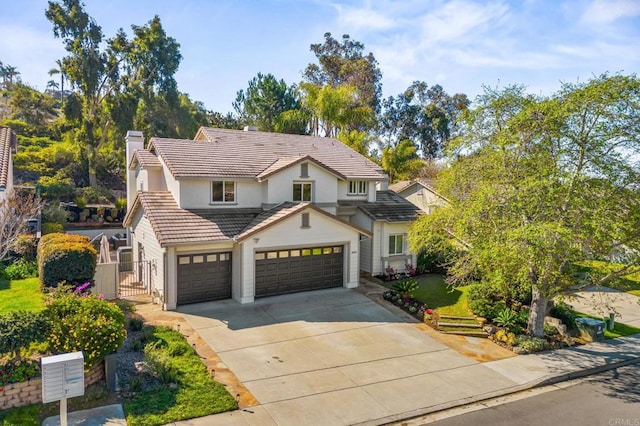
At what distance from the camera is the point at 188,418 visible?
969 centimetres

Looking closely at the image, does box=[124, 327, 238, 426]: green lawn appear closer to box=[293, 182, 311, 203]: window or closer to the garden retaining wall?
the garden retaining wall

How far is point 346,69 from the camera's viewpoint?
55.3 m

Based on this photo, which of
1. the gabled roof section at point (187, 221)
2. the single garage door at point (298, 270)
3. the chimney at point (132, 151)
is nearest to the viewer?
the gabled roof section at point (187, 221)

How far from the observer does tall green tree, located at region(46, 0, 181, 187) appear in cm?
3991

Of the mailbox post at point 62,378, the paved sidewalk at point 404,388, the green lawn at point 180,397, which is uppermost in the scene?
the mailbox post at point 62,378

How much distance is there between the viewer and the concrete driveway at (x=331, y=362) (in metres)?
10.6

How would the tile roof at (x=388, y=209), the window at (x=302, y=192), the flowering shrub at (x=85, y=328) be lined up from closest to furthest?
the flowering shrub at (x=85, y=328) < the window at (x=302, y=192) < the tile roof at (x=388, y=209)

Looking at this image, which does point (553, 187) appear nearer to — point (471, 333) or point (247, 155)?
point (471, 333)

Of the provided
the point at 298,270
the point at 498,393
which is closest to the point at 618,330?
the point at 498,393

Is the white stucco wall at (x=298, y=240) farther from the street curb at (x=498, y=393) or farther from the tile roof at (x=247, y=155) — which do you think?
the street curb at (x=498, y=393)

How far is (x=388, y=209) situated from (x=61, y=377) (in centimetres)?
1909

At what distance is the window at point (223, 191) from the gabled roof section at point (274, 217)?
5.65 feet

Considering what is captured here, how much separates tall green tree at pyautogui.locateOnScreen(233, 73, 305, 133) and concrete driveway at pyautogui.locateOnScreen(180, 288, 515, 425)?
31454mm

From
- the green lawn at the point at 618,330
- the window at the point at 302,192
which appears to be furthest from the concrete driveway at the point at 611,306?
the window at the point at 302,192
